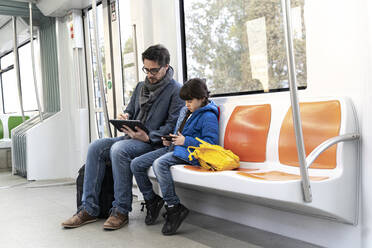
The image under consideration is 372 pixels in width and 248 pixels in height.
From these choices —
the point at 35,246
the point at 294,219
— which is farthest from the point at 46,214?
the point at 294,219

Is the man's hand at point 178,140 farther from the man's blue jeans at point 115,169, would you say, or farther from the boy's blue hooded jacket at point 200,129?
the man's blue jeans at point 115,169

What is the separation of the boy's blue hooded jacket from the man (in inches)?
12.9

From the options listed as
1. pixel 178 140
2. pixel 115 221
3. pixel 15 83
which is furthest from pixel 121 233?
pixel 15 83

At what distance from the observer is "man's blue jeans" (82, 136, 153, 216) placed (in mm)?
3049

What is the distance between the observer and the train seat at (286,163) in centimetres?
201

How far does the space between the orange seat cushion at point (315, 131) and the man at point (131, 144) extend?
39.9 inches

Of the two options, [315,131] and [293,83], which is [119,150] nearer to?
[315,131]

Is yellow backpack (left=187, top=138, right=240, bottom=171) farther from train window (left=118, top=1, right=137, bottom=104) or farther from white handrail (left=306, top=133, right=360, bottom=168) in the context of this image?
train window (left=118, top=1, right=137, bottom=104)

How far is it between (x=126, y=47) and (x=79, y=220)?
234 centimetres

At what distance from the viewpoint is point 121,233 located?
2914 mm

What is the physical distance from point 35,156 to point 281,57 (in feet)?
14.0

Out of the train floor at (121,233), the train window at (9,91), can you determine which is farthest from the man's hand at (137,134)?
the train window at (9,91)

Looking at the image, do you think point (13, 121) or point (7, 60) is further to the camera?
point (7, 60)

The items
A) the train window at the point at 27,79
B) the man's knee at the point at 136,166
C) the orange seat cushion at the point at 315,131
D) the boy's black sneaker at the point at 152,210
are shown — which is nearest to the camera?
the orange seat cushion at the point at 315,131
